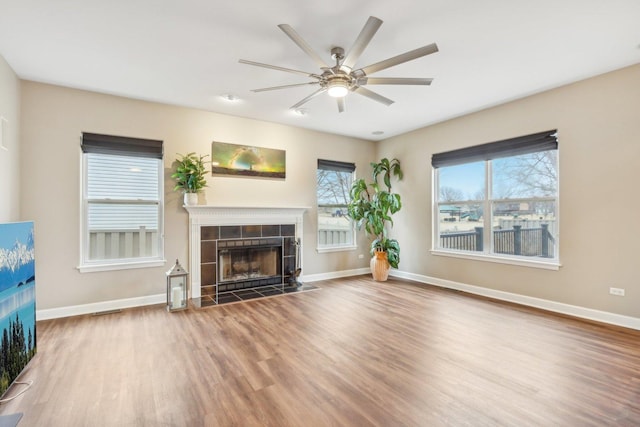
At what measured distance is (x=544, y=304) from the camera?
13.0 ft

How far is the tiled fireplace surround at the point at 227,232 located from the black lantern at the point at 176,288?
0.23 meters

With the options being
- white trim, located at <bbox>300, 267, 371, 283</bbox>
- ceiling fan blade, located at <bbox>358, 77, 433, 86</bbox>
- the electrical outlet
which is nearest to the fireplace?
white trim, located at <bbox>300, 267, 371, 283</bbox>

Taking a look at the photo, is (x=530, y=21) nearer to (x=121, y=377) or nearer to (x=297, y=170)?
(x=297, y=170)

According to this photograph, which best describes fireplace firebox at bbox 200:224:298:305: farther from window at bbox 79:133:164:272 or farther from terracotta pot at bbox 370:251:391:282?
terracotta pot at bbox 370:251:391:282

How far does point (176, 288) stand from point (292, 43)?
3.38 meters

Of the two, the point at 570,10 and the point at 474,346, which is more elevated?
the point at 570,10

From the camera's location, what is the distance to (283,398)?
2064mm

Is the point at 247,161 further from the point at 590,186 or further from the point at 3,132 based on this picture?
the point at 590,186

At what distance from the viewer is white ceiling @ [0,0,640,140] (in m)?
2.34

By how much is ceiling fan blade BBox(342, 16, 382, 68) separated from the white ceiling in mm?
332

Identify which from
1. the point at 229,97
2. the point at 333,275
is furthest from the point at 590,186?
the point at 229,97

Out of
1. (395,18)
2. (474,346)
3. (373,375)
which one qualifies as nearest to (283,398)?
(373,375)

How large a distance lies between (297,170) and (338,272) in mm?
2209

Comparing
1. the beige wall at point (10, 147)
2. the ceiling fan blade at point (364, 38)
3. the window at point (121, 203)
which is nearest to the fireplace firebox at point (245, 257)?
the window at point (121, 203)
